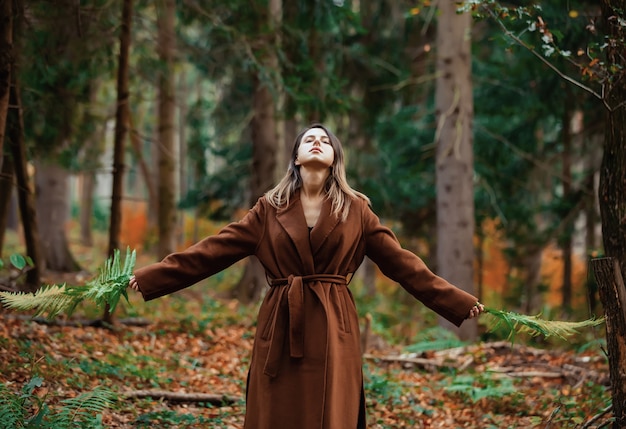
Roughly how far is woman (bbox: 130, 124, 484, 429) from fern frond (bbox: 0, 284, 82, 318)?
0.44m

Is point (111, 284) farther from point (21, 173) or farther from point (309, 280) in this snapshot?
point (21, 173)

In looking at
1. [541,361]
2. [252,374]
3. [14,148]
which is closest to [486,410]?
[541,361]

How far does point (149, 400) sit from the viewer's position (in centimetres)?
614

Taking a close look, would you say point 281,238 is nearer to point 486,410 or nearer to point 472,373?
point 486,410

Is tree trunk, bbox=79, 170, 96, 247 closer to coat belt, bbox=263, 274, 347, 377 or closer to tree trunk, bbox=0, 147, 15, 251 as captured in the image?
tree trunk, bbox=0, 147, 15, 251

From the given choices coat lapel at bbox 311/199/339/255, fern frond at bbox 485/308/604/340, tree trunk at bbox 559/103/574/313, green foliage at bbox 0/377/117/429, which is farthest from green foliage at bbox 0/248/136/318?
tree trunk at bbox 559/103/574/313

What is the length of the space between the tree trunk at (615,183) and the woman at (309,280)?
1188 mm

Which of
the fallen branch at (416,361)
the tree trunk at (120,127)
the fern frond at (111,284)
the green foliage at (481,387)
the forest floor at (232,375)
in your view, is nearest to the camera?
the fern frond at (111,284)

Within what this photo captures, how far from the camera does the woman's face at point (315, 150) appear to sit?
469 cm

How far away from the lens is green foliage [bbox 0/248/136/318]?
14.0ft

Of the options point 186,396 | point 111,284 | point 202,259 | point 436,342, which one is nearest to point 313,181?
point 202,259

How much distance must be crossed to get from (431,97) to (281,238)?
12.8m

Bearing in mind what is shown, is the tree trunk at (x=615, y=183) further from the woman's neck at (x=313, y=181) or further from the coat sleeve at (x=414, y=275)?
the woman's neck at (x=313, y=181)

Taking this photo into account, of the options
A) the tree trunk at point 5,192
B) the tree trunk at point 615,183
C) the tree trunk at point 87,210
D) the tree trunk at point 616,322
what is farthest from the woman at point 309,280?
the tree trunk at point 87,210
